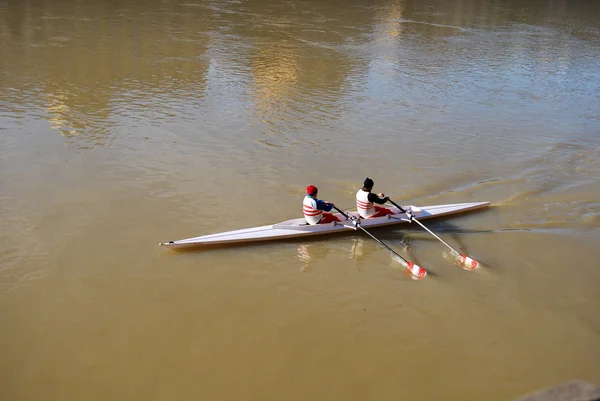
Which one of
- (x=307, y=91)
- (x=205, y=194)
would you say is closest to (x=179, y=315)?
(x=205, y=194)

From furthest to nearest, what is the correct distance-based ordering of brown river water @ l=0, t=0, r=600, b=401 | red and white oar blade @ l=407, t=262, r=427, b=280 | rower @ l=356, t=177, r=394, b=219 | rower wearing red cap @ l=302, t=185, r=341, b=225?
1. rower @ l=356, t=177, r=394, b=219
2. rower wearing red cap @ l=302, t=185, r=341, b=225
3. red and white oar blade @ l=407, t=262, r=427, b=280
4. brown river water @ l=0, t=0, r=600, b=401

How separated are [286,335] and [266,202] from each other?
3487 millimetres

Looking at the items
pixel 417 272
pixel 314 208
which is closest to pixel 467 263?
pixel 417 272

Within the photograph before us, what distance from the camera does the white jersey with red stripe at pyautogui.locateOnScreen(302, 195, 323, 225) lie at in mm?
8242

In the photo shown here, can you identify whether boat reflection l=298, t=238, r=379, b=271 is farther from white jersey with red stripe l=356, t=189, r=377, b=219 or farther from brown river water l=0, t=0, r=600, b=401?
white jersey with red stripe l=356, t=189, r=377, b=219

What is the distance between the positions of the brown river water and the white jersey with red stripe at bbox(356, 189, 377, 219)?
0.38 meters

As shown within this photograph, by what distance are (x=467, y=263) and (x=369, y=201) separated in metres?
1.75

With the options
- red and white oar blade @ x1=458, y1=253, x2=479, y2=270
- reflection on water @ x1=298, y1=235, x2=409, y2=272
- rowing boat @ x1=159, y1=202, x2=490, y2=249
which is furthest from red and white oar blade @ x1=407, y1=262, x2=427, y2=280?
rowing boat @ x1=159, y1=202, x2=490, y2=249

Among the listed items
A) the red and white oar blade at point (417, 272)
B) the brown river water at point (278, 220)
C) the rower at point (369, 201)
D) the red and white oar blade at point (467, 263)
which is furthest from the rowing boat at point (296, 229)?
the red and white oar blade at point (417, 272)

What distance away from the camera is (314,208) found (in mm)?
8258

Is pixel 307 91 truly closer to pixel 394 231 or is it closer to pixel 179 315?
pixel 394 231

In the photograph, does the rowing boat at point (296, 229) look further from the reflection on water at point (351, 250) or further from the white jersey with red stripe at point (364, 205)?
the reflection on water at point (351, 250)

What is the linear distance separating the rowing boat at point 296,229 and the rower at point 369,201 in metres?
0.08

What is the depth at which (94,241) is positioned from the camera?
26.6ft
